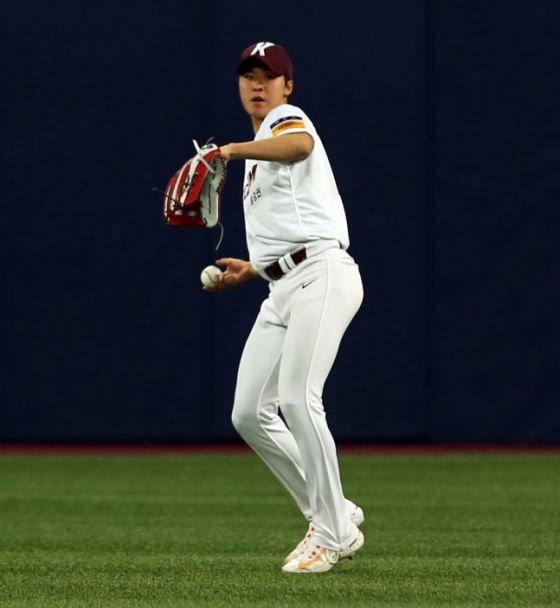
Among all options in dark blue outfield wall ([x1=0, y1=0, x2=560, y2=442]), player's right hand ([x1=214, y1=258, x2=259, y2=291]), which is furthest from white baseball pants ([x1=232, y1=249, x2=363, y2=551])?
dark blue outfield wall ([x1=0, y1=0, x2=560, y2=442])

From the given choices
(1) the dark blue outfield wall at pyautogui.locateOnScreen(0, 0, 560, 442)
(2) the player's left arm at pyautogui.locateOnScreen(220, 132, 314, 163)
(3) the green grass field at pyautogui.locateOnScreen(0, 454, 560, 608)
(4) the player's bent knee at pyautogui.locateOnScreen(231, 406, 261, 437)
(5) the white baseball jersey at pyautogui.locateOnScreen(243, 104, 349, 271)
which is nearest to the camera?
(3) the green grass field at pyautogui.locateOnScreen(0, 454, 560, 608)

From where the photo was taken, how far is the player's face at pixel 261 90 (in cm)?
487

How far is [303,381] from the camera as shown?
15.2ft

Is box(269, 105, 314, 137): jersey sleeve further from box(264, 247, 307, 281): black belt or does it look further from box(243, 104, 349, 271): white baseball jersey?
box(264, 247, 307, 281): black belt

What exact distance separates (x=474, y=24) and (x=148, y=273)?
2855 millimetres

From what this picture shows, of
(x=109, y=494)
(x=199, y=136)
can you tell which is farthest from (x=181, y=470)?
(x=199, y=136)

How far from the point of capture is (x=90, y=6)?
9656 millimetres

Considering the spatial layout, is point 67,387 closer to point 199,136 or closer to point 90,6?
point 199,136

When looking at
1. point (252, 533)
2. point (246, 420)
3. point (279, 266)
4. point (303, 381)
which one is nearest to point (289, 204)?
point (279, 266)

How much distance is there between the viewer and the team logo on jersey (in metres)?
4.63

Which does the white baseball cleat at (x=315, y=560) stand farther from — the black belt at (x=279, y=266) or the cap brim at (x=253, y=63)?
the cap brim at (x=253, y=63)

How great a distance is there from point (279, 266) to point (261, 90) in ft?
2.08

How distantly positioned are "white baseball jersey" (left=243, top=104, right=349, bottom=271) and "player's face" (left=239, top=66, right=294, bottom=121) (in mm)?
99

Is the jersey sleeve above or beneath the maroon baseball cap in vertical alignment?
beneath
